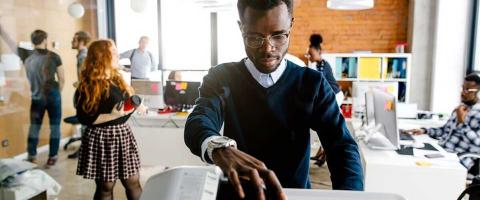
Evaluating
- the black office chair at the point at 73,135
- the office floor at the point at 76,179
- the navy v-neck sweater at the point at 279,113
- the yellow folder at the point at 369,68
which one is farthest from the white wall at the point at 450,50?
the navy v-neck sweater at the point at 279,113

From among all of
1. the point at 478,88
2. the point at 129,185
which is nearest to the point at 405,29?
the point at 478,88

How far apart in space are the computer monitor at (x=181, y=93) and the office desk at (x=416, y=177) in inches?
76.4

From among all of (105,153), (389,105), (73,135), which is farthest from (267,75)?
(73,135)

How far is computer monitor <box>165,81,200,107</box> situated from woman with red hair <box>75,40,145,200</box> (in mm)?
1111

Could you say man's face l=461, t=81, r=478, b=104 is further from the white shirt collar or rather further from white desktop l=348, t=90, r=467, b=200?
the white shirt collar

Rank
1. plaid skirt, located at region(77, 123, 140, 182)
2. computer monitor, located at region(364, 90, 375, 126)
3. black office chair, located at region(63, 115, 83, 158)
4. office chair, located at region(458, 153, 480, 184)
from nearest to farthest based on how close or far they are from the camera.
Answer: plaid skirt, located at region(77, 123, 140, 182)
office chair, located at region(458, 153, 480, 184)
computer monitor, located at region(364, 90, 375, 126)
black office chair, located at region(63, 115, 83, 158)

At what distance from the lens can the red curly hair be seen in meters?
2.61

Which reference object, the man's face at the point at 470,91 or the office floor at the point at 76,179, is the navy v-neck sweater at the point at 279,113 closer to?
the office floor at the point at 76,179

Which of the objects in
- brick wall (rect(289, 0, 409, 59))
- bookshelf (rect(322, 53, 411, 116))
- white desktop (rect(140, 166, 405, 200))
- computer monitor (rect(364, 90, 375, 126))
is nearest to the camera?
white desktop (rect(140, 166, 405, 200))

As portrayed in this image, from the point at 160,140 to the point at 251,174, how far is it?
3582 millimetres

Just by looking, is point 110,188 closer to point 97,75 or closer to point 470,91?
point 97,75

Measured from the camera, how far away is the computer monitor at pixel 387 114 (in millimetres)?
2584

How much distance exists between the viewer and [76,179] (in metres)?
3.98

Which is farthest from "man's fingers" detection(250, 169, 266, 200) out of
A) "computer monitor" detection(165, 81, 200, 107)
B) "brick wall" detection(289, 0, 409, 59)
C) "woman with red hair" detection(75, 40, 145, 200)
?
"brick wall" detection(289, 0, 409, 59)
